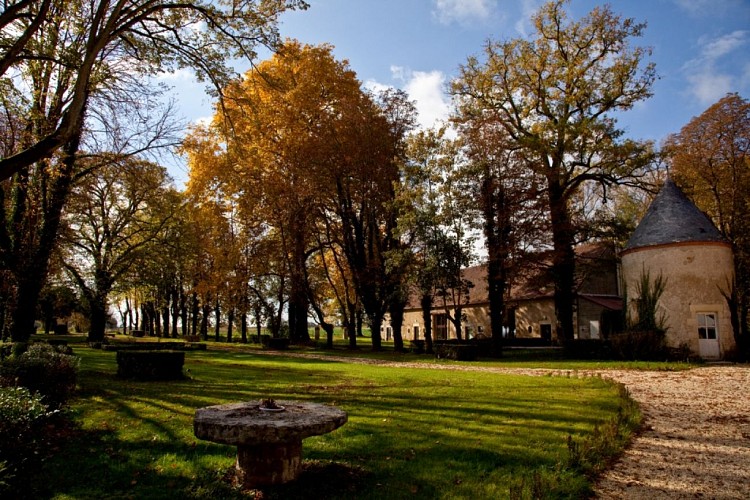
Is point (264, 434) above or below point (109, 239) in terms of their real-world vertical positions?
below

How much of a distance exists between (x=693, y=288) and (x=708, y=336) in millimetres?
2232

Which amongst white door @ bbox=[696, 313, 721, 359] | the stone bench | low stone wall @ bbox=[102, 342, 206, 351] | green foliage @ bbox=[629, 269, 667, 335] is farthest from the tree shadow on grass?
white door @ bbox=[696, 313, 721, 359]

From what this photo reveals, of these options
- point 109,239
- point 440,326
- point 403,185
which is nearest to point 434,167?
point 403,185

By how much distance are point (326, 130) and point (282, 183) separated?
4.14 meters

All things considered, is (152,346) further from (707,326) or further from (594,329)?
(594,329)

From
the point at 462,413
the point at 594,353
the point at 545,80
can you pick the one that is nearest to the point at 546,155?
the point at 545,80

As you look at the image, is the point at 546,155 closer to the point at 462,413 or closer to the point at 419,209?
the point at 419,209

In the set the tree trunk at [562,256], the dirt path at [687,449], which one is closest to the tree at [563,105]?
the tree trunk at [562,256]

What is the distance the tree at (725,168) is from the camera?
25469mm

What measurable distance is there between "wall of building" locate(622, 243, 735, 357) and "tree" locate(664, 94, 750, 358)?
3422mm

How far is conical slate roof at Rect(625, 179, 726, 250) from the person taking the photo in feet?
74.9

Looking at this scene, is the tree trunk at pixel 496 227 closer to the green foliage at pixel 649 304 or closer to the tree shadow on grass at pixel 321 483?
the green foliage at pixel 649 304

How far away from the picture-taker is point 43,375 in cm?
848

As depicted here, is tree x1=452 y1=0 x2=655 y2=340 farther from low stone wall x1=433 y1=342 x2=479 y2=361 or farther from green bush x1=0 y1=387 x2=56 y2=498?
green bush x1=0 y1=387 x2=56 y2=498
